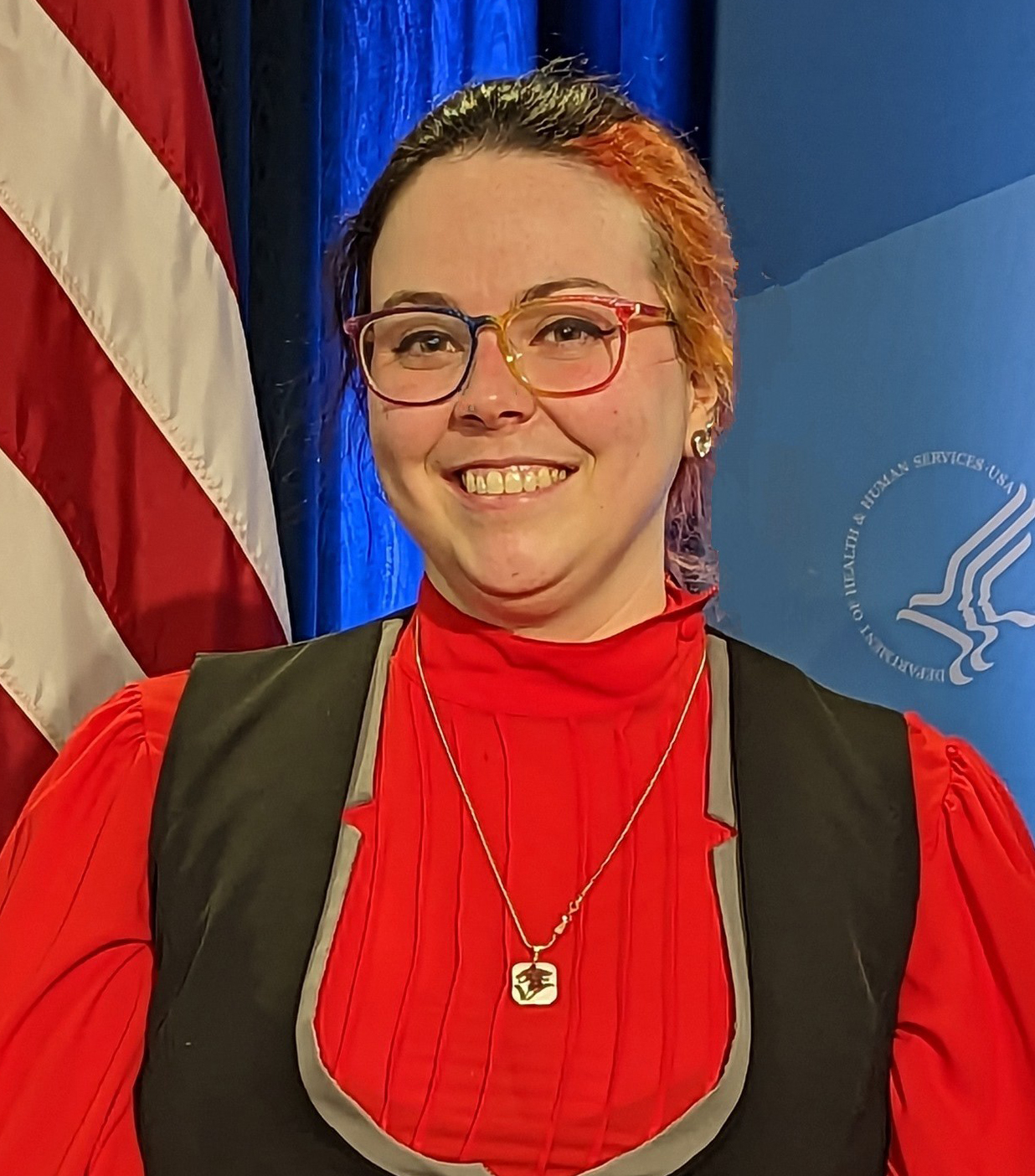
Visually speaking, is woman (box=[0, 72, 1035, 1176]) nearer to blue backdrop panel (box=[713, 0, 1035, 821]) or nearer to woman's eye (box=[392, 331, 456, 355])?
woman's eye (box=[392, 331, 456, 355])

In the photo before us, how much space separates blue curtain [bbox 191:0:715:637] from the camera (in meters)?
1.39

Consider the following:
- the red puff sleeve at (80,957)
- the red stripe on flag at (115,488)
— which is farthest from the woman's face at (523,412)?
the red stripe on flag at (115,488)

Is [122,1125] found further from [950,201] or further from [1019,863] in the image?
[950,201]

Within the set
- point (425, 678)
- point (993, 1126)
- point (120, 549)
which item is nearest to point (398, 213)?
point (425, 678)

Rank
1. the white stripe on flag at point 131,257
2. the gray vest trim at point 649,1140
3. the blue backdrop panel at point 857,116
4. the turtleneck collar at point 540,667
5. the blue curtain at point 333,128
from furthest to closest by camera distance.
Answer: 1. the blue curtain at point 333,128
2. the blue backdrop panel at point 857,116
3. the white stripe on flag at point 131,257
4. the turtleneck collar at point 540,667
5. the gray vest trim at point 649,1140

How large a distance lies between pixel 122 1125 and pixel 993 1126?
56 centimetres

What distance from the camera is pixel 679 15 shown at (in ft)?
4.66

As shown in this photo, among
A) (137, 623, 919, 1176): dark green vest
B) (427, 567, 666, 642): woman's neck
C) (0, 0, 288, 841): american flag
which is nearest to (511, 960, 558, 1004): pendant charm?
(137, 623, 919, 1176): dark green vest

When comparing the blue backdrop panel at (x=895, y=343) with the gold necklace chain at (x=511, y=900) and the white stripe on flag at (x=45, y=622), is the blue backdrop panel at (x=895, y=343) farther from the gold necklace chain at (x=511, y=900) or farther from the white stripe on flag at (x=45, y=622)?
the white stripe on flag at (x=45, y=622)

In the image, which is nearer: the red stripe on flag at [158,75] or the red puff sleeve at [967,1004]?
the red puff sleeve at [967,1004]

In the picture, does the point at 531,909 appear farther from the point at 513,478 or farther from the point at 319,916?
the point at 513,478

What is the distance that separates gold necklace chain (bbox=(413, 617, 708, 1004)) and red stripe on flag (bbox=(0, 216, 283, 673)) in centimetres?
32

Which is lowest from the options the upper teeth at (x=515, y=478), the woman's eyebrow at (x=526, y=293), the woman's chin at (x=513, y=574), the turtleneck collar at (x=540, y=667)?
the turtleneck collar at (x=540, y=667)

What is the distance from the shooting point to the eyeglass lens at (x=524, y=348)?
2.97 ft
